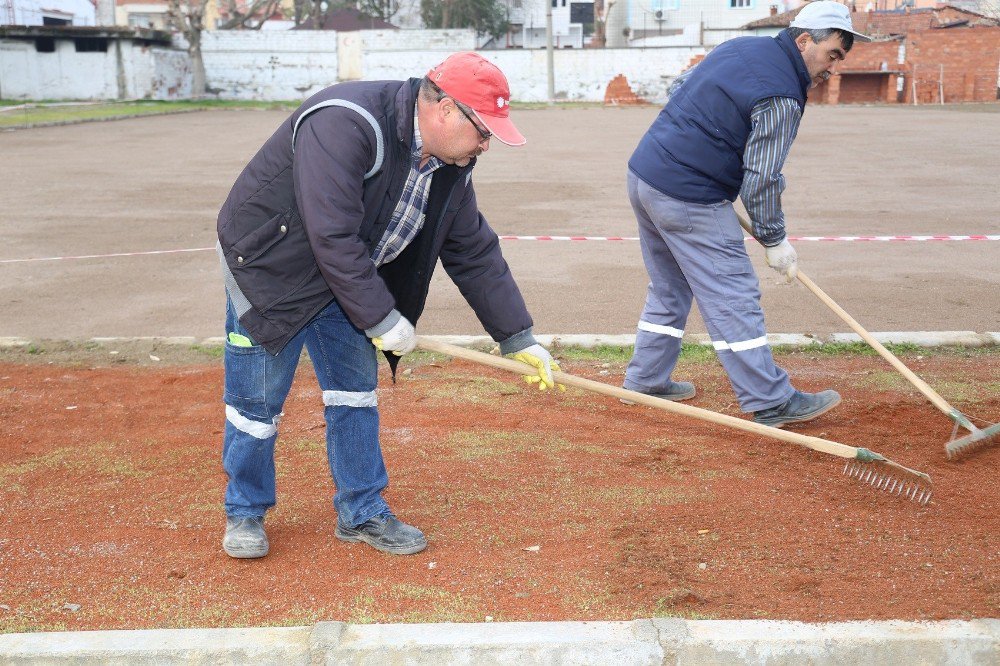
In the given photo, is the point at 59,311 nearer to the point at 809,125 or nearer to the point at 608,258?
the point at 608,258

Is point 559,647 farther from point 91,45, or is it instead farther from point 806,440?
point 91,45

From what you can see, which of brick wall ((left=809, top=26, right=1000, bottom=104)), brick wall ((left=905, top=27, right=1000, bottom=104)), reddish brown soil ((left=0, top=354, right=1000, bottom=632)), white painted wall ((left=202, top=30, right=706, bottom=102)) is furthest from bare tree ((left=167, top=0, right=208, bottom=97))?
reddish brown soil ((left=0, top=354, right=1000, bottom=632))

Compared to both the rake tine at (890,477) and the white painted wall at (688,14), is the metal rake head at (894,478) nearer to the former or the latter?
the rake tine at (890,477)

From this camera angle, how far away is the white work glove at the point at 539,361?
155 inches

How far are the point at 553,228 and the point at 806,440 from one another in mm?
7024

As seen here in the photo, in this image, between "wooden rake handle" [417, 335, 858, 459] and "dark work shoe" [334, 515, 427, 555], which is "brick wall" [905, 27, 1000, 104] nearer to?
"wooden rake handle" [417, 335, 858, 459]

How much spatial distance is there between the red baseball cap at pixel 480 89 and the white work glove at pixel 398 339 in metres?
0.73

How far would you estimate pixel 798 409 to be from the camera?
5.00m

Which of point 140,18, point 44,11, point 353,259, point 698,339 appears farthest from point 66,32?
point 353,259

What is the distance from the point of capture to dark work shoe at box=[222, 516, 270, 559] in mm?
3695

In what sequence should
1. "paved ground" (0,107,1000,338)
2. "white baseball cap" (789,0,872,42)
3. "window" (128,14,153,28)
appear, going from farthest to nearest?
Result: "window" (128,14,153,28) → "paved ground" (0,107,1000,338) → "white baseball cap" (789,0,872,42)

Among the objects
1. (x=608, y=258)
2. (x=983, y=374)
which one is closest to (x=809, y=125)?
(x=608, y=258)

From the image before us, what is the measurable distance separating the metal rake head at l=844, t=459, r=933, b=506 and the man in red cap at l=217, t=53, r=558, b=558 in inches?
59.2

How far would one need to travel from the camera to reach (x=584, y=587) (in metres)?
3.47
